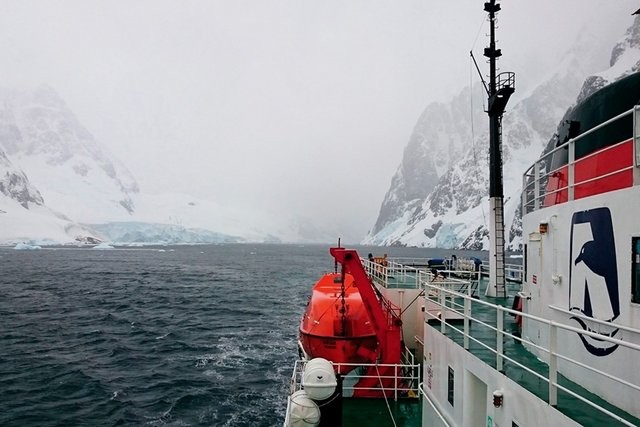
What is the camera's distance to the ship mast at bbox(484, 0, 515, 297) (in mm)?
15469

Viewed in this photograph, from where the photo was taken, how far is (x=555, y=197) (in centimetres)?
840

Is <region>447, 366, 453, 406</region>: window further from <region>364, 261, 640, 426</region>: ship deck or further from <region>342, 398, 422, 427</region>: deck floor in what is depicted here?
<region>342, 398, 422, 427</region>: deck floor

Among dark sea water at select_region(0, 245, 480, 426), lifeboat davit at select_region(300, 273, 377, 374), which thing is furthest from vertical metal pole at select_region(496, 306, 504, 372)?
dark sea water at select_region(0, 245, 480, 426)

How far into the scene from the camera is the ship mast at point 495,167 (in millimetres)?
15469

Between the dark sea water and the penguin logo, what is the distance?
1346 cm

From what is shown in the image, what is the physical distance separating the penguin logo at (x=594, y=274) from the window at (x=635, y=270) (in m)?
0.31

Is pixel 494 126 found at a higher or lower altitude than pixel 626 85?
higher

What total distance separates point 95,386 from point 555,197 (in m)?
20.3

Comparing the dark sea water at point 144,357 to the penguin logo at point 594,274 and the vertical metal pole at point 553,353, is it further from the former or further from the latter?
the vertical metal pole at point 553,353

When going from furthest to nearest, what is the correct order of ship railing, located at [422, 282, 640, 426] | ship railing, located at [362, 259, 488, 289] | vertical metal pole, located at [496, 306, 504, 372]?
ship railing, located at [362, 259, 488, 289] < vertical metal pole, located at [496, 306, 504, 372] < ship railing, located at [422, 282, 640, 426]

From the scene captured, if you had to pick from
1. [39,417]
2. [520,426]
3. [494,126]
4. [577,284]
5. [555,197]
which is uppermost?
[494,126]

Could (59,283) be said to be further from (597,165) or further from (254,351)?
(597,165)

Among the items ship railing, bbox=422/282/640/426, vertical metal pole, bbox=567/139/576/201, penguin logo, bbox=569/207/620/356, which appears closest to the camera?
ship railing, bbox=422/282/640/426

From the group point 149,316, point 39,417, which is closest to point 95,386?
point 39,417
